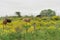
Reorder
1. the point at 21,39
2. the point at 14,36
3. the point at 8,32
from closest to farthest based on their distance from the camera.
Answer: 1. the point at 21,39
2. the point at 14,36
3. the point at 8,32

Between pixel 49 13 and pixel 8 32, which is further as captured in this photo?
pixel 49 13

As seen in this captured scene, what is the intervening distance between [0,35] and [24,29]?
4.56 ft

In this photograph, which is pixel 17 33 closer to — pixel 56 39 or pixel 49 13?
pixel 56 39

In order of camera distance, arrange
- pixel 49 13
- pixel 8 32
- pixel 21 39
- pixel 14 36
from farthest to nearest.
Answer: pixel 49 13, pixel 8 32, pixel 14 36, pixel 21 39

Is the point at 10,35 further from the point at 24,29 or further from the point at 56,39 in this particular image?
the point at 56,39

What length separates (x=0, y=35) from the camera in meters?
11.1

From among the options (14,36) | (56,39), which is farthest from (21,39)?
(56,39)

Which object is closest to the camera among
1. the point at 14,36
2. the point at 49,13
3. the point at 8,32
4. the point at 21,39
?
the point at 21,39


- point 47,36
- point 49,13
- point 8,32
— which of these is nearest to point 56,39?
point 47,36

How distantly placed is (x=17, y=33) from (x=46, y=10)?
17.5 m

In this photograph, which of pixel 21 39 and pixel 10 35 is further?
pixel 10 35

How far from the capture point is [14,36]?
11.0 meters

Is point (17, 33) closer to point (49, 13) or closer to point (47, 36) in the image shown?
point (47, 36)

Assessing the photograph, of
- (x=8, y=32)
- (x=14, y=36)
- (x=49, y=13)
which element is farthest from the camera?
(x=49, y=13)
